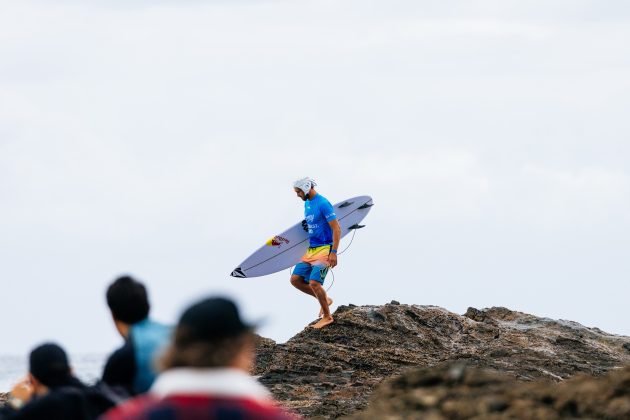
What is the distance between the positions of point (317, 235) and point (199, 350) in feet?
43.0

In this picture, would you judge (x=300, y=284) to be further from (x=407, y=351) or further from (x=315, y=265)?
(x=407, y=351)

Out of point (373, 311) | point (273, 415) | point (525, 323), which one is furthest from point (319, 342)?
point (273, 415)

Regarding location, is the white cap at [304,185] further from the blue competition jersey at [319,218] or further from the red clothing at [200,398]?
the red clothing at [200,398]

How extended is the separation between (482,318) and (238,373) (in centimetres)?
1751

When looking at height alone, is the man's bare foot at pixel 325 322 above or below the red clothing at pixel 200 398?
above

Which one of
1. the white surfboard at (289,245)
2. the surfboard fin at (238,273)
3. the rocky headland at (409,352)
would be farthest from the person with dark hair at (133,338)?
the surfboard fin at (238,273)

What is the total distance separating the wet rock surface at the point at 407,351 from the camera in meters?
16.3

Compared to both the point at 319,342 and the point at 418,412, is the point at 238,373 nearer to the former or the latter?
the point at 418,412

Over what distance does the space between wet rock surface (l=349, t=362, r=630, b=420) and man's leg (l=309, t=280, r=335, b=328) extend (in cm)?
983

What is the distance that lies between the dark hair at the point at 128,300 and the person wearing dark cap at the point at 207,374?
275cm

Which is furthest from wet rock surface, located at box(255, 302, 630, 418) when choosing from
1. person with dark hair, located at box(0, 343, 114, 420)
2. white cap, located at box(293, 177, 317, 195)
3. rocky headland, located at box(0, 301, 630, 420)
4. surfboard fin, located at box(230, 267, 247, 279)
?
person with dark hair, located at box(0, 343, 114, 420)

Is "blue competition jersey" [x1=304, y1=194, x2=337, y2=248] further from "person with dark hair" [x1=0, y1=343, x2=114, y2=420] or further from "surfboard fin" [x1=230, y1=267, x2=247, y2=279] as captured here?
"person with dark hair" [x1=0, y1=343, x2=114, y2=420]

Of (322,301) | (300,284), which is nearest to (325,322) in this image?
(322,301)

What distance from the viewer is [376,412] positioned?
22.1ft
